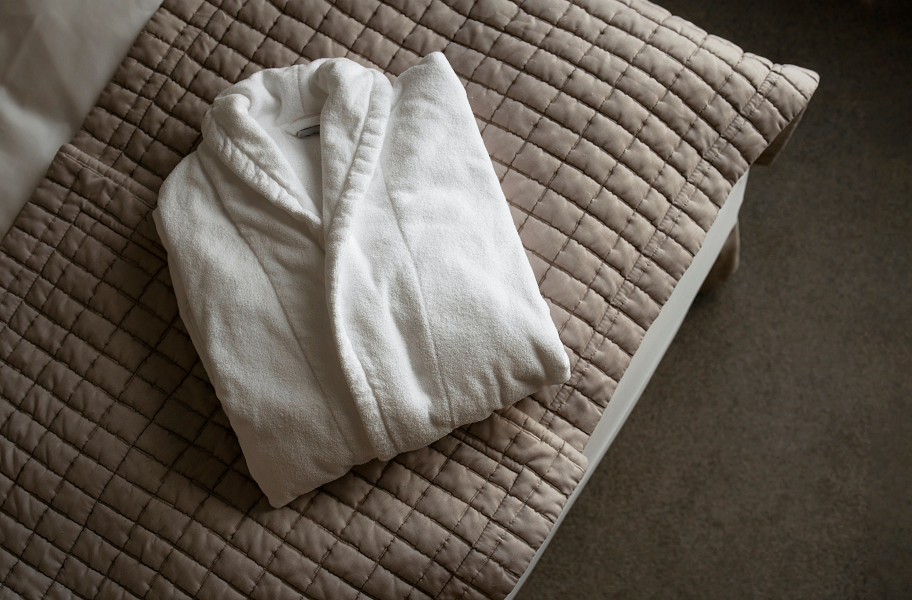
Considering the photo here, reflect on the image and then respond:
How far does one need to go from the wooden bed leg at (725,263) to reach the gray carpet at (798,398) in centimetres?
5

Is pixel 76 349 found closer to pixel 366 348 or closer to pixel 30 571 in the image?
pixel 30 571

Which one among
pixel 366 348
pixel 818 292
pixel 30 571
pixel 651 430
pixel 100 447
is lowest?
pixel 30 571

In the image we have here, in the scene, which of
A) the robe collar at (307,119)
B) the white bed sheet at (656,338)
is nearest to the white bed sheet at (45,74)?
the robe collar at (307,119)

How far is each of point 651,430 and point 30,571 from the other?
1.04m

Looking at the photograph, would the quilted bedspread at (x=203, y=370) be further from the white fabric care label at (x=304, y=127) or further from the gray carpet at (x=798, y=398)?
the gray carpet at (x=798, y=398)

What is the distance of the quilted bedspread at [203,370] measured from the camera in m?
0.76

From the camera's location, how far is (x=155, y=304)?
2.71 ft

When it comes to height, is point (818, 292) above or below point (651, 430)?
above

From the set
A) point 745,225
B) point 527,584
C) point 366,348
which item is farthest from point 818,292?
point 366,348

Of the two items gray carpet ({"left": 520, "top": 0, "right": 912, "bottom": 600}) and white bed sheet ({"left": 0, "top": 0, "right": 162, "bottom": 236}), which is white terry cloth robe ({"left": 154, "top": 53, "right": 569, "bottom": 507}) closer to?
white bed sheet ({"left": 0, "top": 0, "right": 162, "bottom": 236})

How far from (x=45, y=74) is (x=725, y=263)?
1.18 m

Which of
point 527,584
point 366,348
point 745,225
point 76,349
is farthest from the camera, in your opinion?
point 745,225

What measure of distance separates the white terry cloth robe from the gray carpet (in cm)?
64

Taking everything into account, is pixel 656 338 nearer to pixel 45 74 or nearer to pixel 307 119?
pixel 307 119
